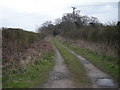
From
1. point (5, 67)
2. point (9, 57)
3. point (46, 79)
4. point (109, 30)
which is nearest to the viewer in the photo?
point (46, 79)

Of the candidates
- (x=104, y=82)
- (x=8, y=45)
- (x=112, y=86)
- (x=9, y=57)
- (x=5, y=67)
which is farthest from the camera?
(x=8, y=45)

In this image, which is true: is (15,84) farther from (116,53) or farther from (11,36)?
(116,53)

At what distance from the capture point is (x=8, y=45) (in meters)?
14.2

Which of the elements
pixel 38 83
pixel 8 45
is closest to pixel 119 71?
pixel 38 83

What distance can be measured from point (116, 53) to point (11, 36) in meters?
7.98

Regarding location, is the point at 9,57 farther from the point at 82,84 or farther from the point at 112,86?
the point at 112,86

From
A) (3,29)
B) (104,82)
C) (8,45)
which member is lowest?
(104,82)

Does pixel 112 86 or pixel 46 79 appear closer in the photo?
pixel 112 86

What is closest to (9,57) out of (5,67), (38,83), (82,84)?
(5,67)

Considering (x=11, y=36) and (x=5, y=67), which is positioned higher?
(x=11, y=36)

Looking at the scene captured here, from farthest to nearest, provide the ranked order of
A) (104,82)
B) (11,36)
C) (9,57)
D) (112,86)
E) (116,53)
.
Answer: (116,53)
(11,36)
(9,57)
(104,82)
(112,86)

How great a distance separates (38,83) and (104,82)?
2849 millimetres

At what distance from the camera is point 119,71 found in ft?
39.7

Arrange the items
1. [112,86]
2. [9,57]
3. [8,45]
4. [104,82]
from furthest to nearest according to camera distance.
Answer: [8,45] → [9,57] → [104,82] → [112,86]
